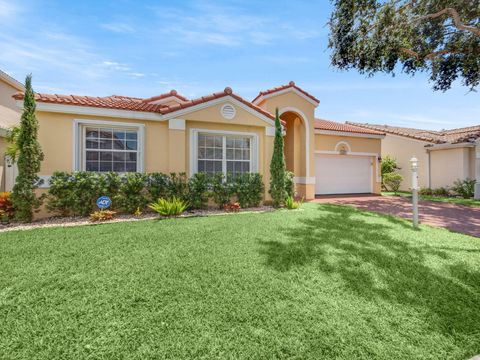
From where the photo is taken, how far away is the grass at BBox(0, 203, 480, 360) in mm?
2607

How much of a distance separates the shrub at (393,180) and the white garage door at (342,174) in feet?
10.0

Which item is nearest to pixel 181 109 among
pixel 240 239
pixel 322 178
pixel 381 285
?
pixel 240 239

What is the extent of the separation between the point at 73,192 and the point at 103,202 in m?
1.08

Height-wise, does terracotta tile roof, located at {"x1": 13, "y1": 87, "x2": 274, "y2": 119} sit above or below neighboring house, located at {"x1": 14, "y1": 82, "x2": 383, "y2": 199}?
above

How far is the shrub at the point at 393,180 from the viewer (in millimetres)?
19625

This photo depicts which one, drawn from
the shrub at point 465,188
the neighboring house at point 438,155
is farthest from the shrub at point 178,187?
the neighboring house at point 438,155

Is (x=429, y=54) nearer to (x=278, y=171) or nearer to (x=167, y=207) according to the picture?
(x=278, y=171)

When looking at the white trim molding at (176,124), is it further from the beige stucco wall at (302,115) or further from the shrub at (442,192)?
the shrub at (442,192)

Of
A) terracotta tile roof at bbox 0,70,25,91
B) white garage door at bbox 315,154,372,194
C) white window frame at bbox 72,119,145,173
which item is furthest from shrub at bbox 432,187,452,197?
terracotta tile roof at bbox 0,70,25,91

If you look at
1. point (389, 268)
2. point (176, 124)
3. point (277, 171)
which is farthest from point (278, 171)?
point (389, 268)

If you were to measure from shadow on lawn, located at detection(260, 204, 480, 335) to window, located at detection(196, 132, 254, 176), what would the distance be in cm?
493

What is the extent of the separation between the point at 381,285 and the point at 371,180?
1659 centimetres

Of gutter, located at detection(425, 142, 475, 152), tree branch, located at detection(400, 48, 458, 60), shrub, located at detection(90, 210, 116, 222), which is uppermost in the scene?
tree branch, located at detection(400, 48, 458, 60)

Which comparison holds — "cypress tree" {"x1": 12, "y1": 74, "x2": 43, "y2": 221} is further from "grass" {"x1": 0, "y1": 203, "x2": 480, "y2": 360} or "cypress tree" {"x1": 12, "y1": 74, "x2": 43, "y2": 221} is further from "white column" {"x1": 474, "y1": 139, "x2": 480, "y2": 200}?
"white column" {"x1": 474, "y1": 139, "x2": 480, "y2": 200}
